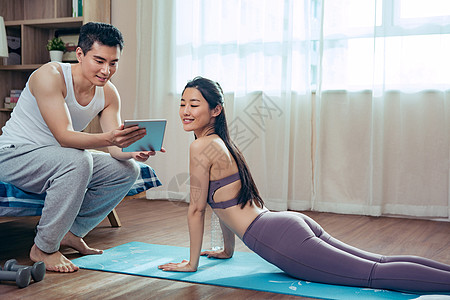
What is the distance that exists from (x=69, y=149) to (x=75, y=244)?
1.42ft

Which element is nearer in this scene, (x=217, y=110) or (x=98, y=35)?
(x=217, y=110)

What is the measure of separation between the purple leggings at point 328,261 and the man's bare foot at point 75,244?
0.75 m

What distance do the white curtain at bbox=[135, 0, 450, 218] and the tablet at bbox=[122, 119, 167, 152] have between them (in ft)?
5.39

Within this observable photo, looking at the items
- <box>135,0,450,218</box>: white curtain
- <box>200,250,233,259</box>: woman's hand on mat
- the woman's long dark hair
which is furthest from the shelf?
<box>200,250,233,259</box>: woman's hand on mat

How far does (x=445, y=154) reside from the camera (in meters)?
3.16

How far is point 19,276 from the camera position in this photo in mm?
1618

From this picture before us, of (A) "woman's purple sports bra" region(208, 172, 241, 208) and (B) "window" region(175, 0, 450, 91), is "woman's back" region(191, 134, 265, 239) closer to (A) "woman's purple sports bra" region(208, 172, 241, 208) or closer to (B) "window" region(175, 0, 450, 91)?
(A) "woman's purple sports bra" region(208, 172, 241, 208)

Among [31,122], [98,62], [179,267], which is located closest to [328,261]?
A: [179,267]

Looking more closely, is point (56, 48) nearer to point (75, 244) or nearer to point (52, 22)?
point (52, 22)

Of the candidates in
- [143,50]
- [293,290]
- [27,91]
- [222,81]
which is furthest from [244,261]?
[143,50]

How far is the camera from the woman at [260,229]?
154 cm

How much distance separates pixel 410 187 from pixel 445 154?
0.30m

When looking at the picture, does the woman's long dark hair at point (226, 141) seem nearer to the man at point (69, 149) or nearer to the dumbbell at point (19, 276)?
the man at point (69, 149)

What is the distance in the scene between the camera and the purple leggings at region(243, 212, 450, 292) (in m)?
1.50
